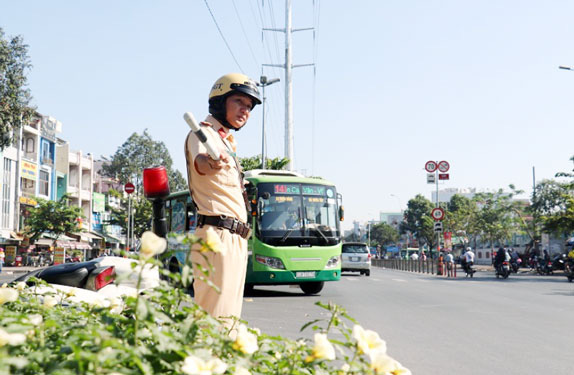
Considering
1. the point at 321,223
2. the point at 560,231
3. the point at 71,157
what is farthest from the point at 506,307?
the point at 71,157

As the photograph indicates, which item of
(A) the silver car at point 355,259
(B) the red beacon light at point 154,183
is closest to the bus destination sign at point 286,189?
(B) the red beacon light at point 154,183

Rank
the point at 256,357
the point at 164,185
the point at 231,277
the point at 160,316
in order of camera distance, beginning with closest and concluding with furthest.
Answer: the point at 160,316
the point at 256,357
the point at 231,277
the point at 164,185

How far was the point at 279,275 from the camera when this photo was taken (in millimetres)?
13453

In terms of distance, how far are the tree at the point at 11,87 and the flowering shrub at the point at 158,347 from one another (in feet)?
74.8

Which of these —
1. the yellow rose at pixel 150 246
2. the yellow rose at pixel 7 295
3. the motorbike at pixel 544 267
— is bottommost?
the motorbike at pixel 544 267

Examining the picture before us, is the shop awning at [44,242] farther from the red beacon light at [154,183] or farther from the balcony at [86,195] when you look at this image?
the red beacon light at [154,183]

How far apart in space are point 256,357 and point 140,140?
67.3 meters

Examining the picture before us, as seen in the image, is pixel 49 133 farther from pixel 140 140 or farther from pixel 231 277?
pixel 231 277

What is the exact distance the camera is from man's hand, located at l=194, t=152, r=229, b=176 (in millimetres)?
3495

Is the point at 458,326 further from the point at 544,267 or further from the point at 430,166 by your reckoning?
the point at 430,166

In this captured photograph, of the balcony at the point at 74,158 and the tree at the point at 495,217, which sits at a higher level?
the balcony at the point at 74,158

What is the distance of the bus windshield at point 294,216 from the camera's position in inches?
539

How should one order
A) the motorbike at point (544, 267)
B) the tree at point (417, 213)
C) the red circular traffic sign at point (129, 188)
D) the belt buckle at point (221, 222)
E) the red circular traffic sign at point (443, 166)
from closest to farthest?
the belt buckle at point (221, 222)
the motorbike at point (544, 267)
the red circular traffic sign at point (129, 188)
the red circular traffic sign at point (443, 166)
the tree at point (417, 213)

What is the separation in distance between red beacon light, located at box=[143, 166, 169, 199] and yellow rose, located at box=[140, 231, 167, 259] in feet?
8.93
